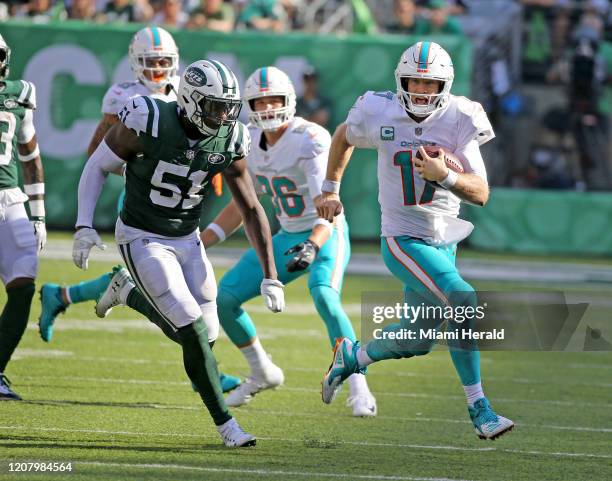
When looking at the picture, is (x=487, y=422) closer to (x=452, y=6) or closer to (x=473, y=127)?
(x=473, y=127)

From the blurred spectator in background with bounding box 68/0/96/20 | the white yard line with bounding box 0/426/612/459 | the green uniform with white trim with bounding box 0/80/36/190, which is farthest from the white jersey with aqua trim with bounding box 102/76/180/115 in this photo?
the blurred spectator in background with bounding box 68/0/96/20

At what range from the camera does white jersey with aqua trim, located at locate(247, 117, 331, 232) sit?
21.5 feet

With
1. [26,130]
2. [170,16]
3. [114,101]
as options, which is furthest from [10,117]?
[170,16]

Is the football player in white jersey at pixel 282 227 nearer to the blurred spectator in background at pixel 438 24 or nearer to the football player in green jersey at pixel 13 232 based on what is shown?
the football player in green jersey at pixel 13 232

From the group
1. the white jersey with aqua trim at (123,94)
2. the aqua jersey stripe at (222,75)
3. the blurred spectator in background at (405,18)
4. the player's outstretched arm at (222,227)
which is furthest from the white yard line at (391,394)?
the blurred spectator in background at (405,18)

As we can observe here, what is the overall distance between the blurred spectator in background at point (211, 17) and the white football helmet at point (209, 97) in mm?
8983

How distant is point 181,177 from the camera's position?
17.1ft

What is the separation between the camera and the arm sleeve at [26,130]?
6188 millimetres

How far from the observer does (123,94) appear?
23.9ft

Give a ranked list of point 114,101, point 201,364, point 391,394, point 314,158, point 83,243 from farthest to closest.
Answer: point 114,101 < point 391,394 < point 314,158 < point 83,243 < point 201,364

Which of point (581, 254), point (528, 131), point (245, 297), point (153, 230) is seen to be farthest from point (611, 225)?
point (153, 230)

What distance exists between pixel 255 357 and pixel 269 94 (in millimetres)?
1402

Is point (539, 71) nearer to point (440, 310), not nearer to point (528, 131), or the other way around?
point (528, 131)

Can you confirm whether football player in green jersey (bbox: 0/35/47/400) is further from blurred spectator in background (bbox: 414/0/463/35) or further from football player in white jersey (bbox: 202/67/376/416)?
blurred spectator in background (bbox: 414/0/463/35)
